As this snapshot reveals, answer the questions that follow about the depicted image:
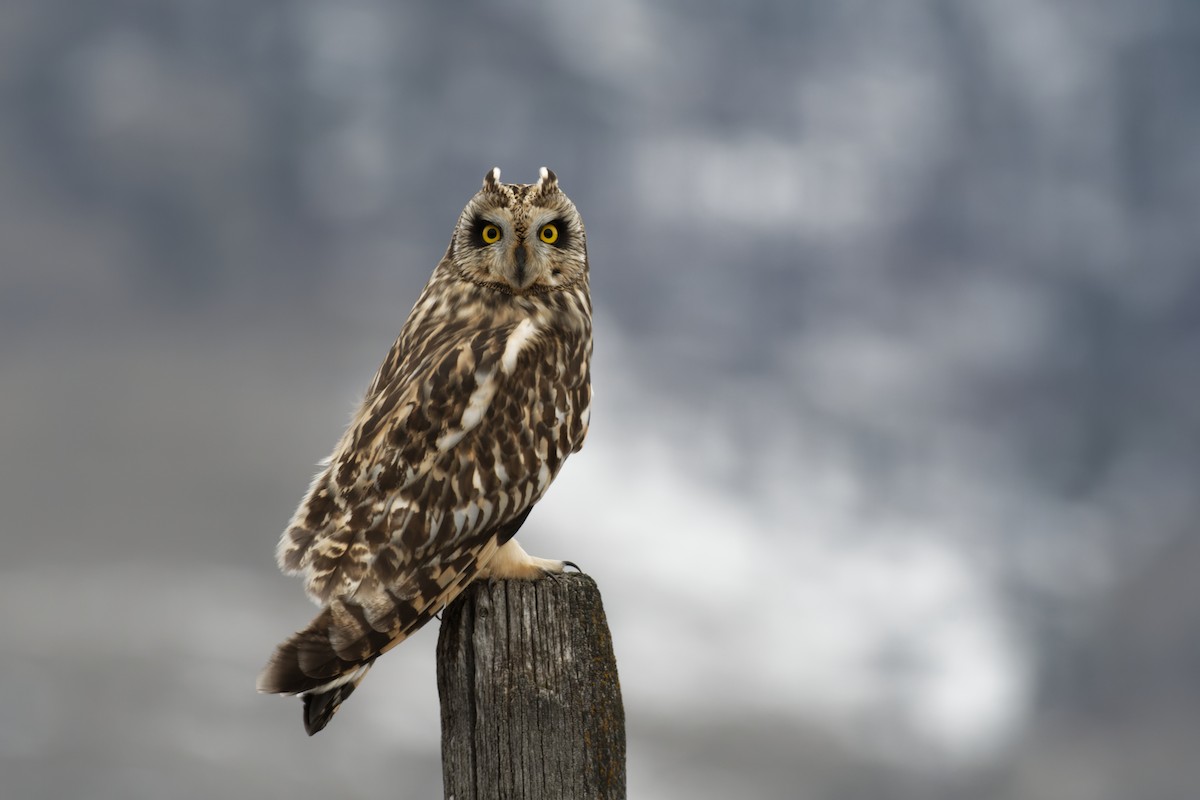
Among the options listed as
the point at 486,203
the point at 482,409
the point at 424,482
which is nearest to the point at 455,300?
the point at 486,203

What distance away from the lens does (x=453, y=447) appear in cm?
565

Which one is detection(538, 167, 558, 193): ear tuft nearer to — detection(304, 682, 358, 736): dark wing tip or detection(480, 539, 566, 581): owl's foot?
detection(480, 539, 566, 581): owl's foot

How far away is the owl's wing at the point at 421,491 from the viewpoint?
16.8 feet

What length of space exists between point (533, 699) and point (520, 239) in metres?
2.83

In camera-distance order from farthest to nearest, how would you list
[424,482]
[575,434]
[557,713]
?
1. [575,434]
2. [424,482]
3. [557,713]

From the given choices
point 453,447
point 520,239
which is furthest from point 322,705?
point 520,239

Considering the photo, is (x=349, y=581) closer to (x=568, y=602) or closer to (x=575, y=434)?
(x=568, y=602)

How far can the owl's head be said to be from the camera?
6359 mm

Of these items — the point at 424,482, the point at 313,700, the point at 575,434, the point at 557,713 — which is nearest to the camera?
the point at 557,713

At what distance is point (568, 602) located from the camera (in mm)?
5059

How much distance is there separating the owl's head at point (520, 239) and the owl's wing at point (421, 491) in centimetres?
45

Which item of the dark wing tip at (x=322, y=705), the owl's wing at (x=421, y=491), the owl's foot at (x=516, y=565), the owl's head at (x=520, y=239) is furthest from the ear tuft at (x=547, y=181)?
the dark wing tip at (x=322, y=705)

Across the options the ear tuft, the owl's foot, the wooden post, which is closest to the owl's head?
the ear tuft

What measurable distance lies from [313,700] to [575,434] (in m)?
2.08
